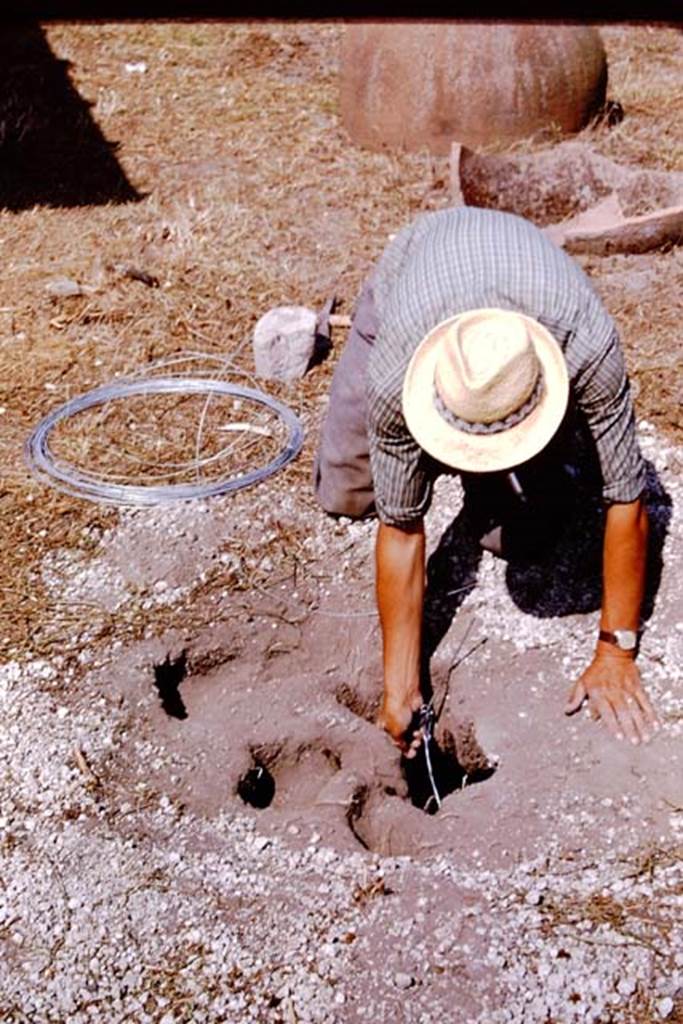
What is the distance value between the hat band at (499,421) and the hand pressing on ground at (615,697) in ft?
3.62

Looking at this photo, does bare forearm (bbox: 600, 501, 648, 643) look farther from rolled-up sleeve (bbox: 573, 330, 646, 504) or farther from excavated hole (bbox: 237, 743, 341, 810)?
excavated hole (bbox: 237, 743, 341, 810)

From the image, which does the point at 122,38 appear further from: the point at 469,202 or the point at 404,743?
the point at 404,743

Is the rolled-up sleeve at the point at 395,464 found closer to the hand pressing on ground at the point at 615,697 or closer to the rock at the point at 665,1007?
the hand pressing on ground at the point at 615,697

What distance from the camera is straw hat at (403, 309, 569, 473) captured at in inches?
106

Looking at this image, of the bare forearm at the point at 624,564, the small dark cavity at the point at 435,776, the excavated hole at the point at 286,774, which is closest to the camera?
the bare forearm at the point at 624,564

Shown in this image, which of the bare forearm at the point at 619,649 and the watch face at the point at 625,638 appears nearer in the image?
the bare forearm at the point at 619,649

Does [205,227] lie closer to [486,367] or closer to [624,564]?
[624,564]

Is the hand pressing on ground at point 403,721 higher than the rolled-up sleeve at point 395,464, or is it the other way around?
the rolled-up sleeve at point 395,464

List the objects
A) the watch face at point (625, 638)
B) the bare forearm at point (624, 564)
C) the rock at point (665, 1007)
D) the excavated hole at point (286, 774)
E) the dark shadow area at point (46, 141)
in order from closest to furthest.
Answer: the rock at point (665, 1007)
the bare forearm at point (624, 564)
the watch face at point (625, 638)
the excavated hole at point (286, 774)
the dark shadow area at point (46, 141)

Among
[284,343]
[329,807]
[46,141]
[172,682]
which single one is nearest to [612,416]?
[329,807]

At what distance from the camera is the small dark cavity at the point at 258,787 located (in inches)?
147

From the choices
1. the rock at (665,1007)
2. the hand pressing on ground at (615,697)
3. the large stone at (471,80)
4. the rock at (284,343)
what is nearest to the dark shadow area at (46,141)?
the large stone at (471,80)

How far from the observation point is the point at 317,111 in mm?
8023

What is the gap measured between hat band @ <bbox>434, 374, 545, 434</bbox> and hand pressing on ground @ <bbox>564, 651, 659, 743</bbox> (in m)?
1.10
